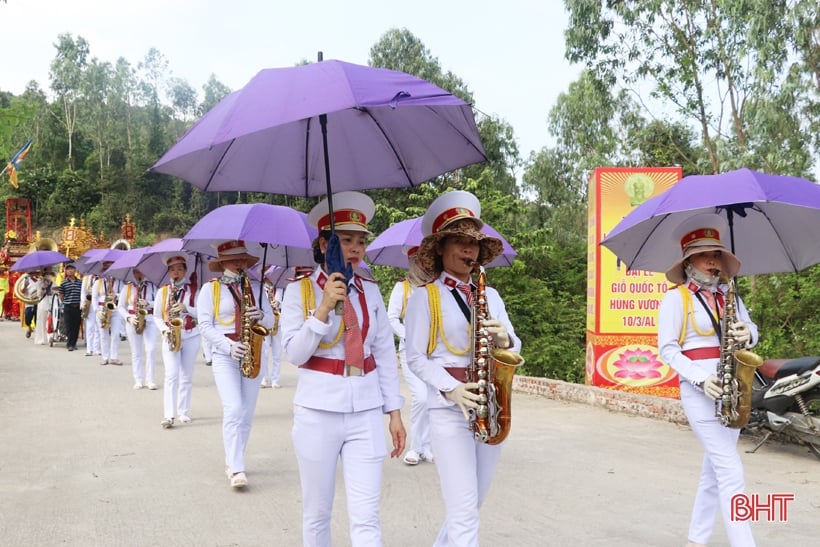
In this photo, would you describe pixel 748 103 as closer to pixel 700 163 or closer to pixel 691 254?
pixel 700 163

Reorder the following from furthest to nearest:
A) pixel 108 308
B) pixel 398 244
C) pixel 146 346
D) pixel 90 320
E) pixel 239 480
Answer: pixel 90 320
pixel 108 308
pixel 146 346
pixel 398 244
pixel 239 480

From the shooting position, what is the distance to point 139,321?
13.2m

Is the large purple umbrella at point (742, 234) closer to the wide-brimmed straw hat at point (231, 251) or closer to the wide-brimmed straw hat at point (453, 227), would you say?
the wide-brimmed straw hat at point (453, 227)

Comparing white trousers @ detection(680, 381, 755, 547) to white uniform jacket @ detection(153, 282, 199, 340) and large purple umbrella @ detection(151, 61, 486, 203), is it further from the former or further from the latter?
white uniform jacket @ detection(153, 282, 199, 340)

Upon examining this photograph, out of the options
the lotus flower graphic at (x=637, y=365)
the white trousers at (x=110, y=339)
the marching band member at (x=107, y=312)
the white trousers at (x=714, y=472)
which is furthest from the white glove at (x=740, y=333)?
the white trousers at (x=110, y=339)

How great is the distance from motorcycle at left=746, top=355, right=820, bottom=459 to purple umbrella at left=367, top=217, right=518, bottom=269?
118 inches

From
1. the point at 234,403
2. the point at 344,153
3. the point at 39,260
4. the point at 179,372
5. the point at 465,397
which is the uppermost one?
the point at 344,153

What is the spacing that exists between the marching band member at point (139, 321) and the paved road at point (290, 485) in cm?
201

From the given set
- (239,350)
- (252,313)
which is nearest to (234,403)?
(239,350)

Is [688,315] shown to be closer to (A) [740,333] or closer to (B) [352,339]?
(A) [740,333]

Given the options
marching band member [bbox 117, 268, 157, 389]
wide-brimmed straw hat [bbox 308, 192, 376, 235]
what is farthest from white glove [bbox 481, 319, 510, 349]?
marching band member [bbox 117, 268, 157, 389]

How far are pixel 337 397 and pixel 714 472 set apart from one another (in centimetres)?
233

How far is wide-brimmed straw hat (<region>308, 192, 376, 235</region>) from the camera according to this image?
13.6ft

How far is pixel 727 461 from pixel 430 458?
3.65 metres
